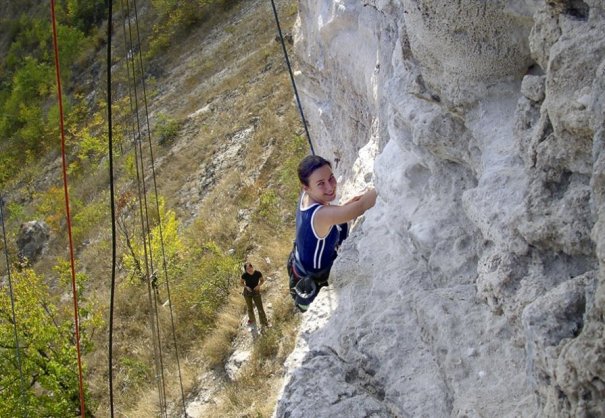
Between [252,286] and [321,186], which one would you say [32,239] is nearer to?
[252,286]

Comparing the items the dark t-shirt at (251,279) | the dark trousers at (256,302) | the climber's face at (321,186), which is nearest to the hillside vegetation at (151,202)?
the dark trousers at (256,302)

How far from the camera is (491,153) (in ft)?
12.0

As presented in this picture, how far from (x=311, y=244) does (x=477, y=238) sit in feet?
5.29

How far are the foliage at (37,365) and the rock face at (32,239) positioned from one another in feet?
39.6

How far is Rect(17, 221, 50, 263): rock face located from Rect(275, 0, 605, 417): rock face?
22479 millimetres

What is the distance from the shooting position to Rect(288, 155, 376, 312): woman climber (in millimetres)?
4902

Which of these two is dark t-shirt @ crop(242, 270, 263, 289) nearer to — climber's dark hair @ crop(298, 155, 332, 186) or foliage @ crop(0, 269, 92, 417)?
foliage @ crop(0, 269, 92, 417)

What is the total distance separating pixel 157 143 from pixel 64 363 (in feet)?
48.2

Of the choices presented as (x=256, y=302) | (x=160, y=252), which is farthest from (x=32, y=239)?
(x=256, y=302)

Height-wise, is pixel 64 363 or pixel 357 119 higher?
pixel 357 119

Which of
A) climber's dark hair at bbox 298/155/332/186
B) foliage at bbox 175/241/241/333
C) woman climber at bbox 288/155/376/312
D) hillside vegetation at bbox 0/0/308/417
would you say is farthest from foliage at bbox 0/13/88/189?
climber's dark hair at bbox 298/155/332/186

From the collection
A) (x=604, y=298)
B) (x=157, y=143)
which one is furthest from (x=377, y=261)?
(x=157, y=143)

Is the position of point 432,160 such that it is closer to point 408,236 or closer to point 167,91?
point 408,236

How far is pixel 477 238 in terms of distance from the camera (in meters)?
3.87
